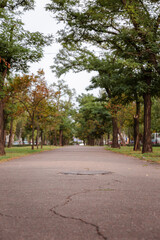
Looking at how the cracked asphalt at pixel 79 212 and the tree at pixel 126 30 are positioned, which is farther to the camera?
the tree at pixel 126 30

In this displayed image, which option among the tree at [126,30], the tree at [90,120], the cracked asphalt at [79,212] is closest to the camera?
the cracked asphalt at [79,212]

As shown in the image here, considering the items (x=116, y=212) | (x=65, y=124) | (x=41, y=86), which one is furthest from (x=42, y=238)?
(x=65, y=124)

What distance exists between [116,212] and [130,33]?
606 inches

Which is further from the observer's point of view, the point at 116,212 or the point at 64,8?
the point at 64,8

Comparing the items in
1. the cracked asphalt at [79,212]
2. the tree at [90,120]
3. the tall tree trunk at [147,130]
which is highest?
the tree at [90,120]

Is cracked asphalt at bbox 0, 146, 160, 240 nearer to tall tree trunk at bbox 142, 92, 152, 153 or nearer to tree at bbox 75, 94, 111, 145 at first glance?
tall tree trunk at bbox 142, 92, 152, 153

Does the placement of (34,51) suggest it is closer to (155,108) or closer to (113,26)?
(113,26)

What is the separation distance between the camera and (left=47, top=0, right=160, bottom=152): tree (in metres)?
16.9

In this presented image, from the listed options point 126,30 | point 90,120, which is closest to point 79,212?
point 126,30

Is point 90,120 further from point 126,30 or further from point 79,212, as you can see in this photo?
point 79,212

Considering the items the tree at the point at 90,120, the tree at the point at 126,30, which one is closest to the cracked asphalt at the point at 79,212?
the tree at the point at 126,30

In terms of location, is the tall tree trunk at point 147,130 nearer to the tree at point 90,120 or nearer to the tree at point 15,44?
the tree at point 15,44

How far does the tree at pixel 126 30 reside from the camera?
55.3ft

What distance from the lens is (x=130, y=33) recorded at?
17.4 metres
